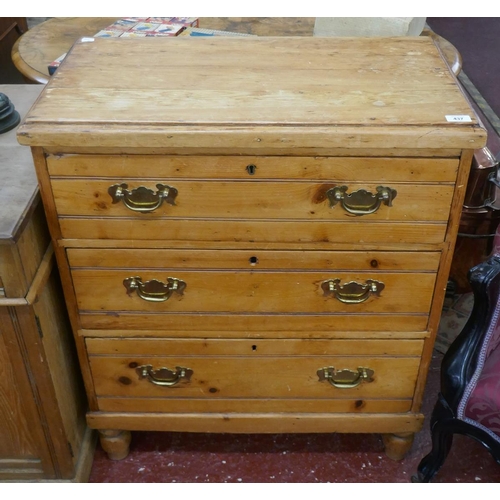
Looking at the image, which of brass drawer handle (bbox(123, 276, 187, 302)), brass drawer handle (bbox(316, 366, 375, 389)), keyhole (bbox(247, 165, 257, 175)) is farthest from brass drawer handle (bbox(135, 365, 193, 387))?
keyhole (bbox(247, 165, 257, 175))

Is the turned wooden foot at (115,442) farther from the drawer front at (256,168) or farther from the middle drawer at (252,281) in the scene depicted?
the drawer front at (256,168)

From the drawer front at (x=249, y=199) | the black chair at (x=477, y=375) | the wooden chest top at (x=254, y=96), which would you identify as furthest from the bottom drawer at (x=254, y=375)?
the wooden chest top at (x=254, y=96)

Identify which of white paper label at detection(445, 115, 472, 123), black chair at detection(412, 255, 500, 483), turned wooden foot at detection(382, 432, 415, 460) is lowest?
turned wooden foot at detection(382, 432, 415, 460)

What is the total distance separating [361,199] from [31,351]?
2.51 feet

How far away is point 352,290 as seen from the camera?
1.34 m

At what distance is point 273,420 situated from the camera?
1.58 metres

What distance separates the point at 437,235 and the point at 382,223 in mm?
119

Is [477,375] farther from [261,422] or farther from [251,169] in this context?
[251,169]

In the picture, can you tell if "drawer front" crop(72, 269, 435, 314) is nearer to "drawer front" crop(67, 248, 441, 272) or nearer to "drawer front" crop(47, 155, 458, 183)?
"drawer front" crop(67, 248, 441, 272)

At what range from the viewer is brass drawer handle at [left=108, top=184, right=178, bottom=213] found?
118 centimetres

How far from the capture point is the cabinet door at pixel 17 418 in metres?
1.30

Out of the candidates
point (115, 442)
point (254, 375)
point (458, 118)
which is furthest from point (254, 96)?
point (115, 442)

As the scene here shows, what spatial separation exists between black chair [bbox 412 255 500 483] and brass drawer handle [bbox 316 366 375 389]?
0.18 metres

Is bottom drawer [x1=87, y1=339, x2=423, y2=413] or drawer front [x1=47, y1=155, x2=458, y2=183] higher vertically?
drawer front [x1=47, y1=155, x2=458, y2=183]
